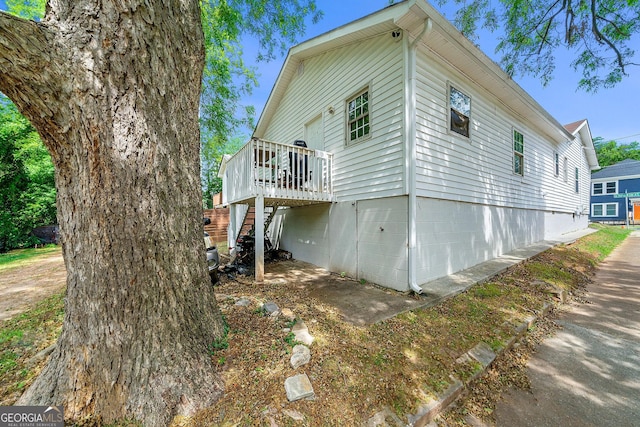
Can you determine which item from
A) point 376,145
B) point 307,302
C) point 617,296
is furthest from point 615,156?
point 307,302

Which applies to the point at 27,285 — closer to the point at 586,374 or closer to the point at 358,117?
the point at 358,117

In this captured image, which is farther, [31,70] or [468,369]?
[468,369]

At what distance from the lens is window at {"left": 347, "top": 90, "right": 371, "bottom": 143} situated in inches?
212

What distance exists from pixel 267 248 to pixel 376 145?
4.97 meters

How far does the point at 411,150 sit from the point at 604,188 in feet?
104

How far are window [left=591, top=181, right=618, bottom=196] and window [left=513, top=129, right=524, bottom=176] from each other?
24954mm

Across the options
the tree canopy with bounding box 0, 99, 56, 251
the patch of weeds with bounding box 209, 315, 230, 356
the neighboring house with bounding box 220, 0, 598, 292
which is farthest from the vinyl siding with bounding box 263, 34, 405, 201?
the tree canopy with bounding box 0, 99, 56, 251

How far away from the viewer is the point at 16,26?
4.70 ft

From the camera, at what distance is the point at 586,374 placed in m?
2.57

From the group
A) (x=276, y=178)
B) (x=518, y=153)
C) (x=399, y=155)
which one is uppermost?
(x=518, y=153)

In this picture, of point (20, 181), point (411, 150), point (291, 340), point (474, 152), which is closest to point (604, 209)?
point (474, 152)

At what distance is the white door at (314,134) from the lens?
7008mm

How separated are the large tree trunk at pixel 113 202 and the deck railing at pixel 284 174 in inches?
136

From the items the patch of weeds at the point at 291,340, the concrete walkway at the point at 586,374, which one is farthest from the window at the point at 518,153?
the patch of weeds at the point at 291,340
